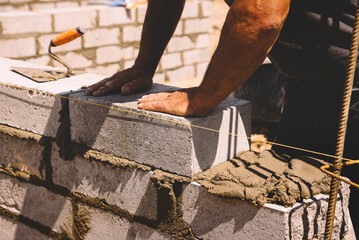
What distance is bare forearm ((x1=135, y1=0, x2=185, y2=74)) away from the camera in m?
2.69

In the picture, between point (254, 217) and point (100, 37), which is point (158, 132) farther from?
point (100, 37)

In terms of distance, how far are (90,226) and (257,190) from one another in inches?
47.8

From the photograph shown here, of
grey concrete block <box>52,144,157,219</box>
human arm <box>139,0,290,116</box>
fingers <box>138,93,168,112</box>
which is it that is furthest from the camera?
grey concrete block <box>52,144,157,219</box>

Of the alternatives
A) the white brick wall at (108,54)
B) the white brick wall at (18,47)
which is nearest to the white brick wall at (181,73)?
the white brick wall at (108,54)

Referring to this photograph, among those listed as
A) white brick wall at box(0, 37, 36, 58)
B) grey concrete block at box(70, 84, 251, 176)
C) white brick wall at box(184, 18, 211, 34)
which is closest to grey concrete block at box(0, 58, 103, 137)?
grey concrete block at box(70, 84, 251, 176)

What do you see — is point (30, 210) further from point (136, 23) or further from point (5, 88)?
point (136, 23)

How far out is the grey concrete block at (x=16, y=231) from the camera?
122 inches

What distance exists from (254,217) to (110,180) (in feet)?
3.02

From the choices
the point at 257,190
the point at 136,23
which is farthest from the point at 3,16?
the point at 257,190

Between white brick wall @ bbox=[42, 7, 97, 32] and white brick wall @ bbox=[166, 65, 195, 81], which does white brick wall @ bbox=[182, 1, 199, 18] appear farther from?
white brick wall @ bbox=[42, 7, 97, 32]

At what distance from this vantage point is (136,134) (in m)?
2.36

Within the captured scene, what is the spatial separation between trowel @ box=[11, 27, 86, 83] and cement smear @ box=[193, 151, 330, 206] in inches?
50.5

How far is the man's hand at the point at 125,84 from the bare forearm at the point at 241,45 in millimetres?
607

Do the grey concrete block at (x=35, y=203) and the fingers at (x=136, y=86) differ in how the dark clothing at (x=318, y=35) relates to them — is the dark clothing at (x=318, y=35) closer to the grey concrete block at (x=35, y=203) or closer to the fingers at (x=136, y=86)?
the fingers at (x=136, y=86)
